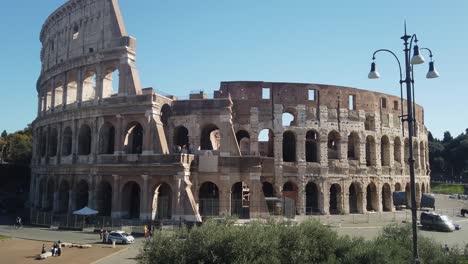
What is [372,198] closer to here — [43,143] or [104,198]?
[104,198]

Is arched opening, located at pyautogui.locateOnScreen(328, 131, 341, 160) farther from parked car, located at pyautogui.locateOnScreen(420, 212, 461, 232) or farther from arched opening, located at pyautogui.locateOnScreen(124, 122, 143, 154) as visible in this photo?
arched opening, located at pyautogui.locateOnScreen(124, 122, 143, 154)

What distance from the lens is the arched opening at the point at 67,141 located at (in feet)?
122

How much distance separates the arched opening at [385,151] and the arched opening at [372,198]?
3.44m

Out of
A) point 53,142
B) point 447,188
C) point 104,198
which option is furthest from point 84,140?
point 447,188

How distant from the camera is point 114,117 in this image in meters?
33.1

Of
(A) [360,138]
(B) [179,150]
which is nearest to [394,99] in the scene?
(A) [360,138]

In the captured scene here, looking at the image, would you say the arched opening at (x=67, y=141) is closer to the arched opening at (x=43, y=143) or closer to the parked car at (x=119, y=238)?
the arched opening at (x=43, y=143)

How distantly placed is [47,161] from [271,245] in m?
31.4

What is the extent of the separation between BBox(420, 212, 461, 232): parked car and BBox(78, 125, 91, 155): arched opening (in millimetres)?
28770

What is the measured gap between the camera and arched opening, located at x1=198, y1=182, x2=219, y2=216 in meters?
30.9

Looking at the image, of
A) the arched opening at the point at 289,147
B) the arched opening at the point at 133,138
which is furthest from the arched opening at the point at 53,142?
the arched opening at the point at 289,147

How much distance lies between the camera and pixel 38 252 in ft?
76.5

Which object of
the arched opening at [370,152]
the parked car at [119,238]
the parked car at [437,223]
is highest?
the arched opening at [370,152]

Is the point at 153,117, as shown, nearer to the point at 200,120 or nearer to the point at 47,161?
the point at 200,120
